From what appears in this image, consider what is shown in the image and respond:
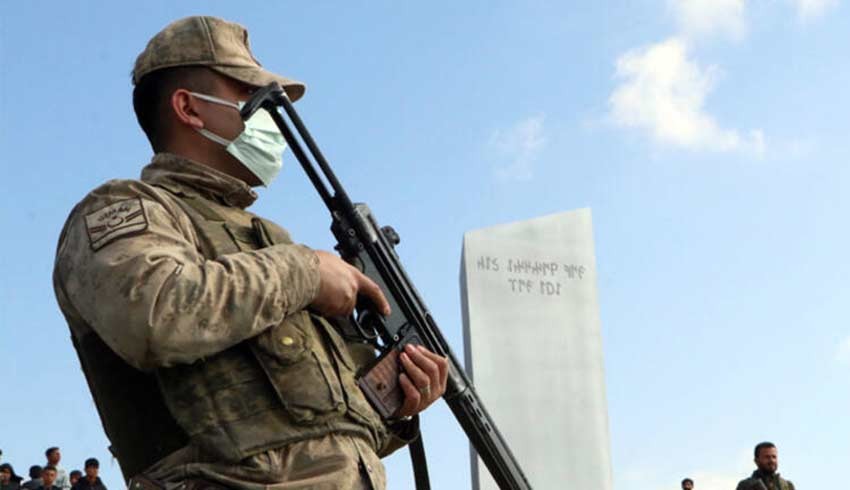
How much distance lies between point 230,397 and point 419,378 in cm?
45

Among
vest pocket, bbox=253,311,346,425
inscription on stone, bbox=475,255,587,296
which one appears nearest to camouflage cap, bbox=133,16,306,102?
vest pocket, bbox=253,311,346,425

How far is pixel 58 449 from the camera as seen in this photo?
381 inches

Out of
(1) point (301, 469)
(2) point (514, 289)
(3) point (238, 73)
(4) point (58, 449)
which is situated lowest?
(1) point (301, 469)

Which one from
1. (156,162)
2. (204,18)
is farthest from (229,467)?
(204,18)

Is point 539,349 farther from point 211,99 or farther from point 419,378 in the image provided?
point 211,99

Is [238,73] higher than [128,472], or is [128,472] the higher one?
[238,73]

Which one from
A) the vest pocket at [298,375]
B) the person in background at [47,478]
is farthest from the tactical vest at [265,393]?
the person in background at [47,478]

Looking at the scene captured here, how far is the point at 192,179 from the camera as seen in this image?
6.83 feet

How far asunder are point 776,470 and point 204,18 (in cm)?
869

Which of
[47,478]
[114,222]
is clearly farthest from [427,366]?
[47,478]

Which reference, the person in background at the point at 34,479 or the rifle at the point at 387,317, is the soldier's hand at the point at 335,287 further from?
the person in background at the point at 34,479

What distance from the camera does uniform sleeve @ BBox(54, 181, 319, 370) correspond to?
1719 millimetres

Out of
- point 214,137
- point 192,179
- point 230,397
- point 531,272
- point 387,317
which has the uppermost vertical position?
point 531,272

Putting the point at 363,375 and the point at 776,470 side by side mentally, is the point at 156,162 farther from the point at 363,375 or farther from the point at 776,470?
the point at 776,470
